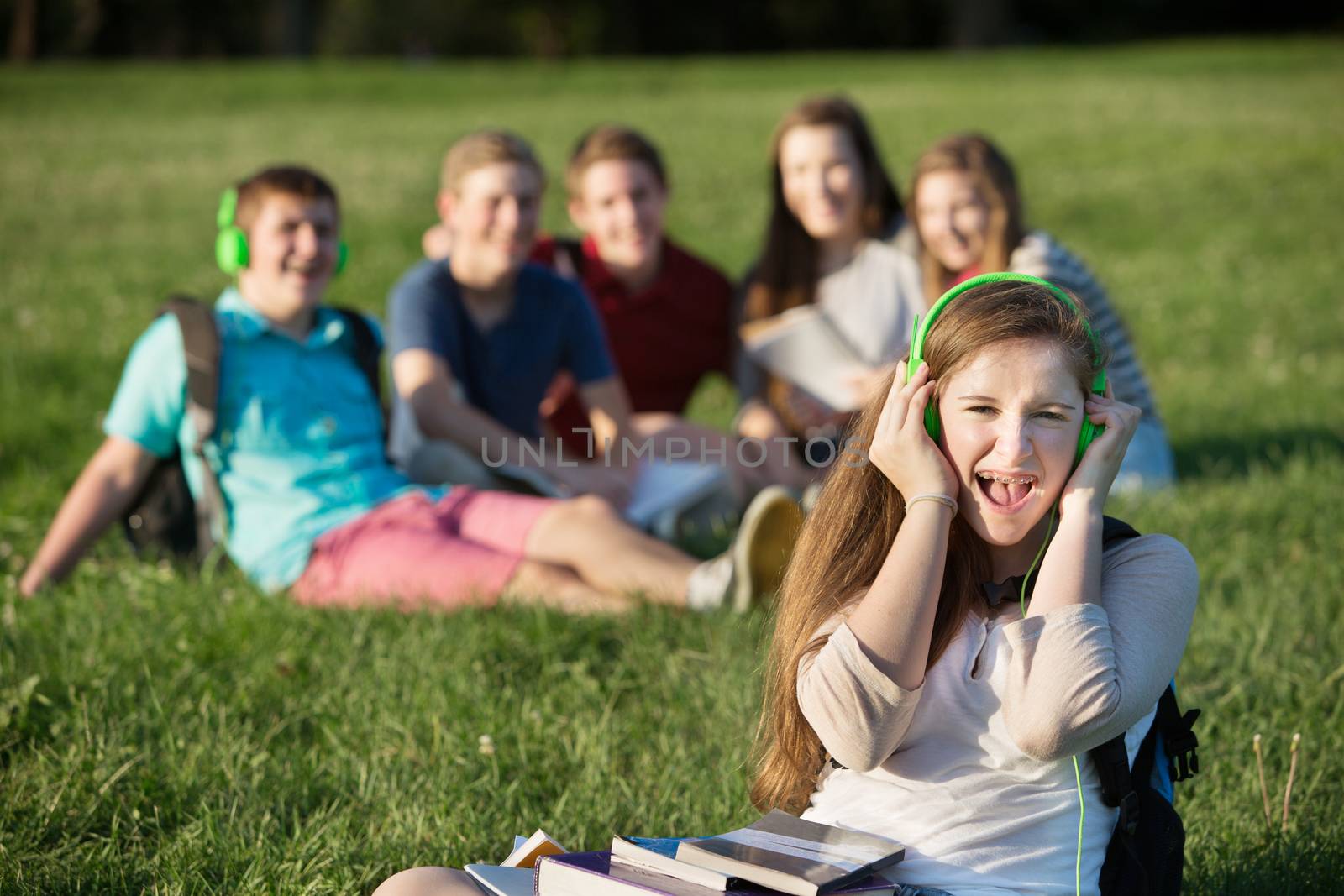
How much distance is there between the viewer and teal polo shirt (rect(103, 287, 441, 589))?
471 cm

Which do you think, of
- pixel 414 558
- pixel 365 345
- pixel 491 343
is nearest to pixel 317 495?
pixel 414 558

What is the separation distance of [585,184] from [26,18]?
44.1 m

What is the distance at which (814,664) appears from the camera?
2273 mm

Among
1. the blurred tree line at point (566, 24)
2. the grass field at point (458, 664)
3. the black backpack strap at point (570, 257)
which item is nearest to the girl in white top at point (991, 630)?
the grass field at point (458, 664)

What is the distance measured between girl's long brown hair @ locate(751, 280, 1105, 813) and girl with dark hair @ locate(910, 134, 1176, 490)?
3529mm

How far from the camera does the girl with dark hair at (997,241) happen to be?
5.88 m

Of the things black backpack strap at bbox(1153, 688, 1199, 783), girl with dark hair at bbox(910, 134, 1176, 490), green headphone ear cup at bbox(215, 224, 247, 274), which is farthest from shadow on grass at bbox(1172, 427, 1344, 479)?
green headphone ear cup at bbox(215, 224, 247, 274)

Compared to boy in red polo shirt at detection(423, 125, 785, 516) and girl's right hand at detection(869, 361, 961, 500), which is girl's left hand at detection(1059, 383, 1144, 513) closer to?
girl's right hand at detection(869, 361, 961, 500)

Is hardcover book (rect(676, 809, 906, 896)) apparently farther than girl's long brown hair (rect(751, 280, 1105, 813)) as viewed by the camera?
No

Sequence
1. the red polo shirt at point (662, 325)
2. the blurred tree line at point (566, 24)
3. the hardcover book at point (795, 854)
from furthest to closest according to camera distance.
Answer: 1. the blurred tree line at point (566, 24)
2. the red polo shirt at point (662, 325)
3. the hardcover book at point (795, 854)

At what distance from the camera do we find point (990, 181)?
19.3 ft

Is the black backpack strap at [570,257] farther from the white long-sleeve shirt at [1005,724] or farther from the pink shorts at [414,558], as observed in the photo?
the white long-sleeve shirt at [1005,724]

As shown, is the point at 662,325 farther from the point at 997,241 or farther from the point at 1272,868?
the point at 1272,868

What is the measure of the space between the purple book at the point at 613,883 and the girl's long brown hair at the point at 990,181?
4077mm
